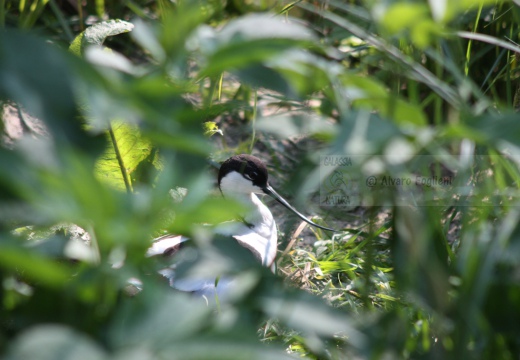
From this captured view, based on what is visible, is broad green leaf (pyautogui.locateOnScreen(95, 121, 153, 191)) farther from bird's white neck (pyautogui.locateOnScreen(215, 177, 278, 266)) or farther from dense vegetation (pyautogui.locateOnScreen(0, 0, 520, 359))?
dense vegetation (pyautogui.locateOnScreen(0, 0, 520, 359))

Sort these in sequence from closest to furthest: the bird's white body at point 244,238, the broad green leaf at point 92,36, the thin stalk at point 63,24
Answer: the broad green leaf at point 92,36, the bird's white body at point 244,238, the thin stalk at point 63,24

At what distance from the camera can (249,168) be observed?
2.33 m

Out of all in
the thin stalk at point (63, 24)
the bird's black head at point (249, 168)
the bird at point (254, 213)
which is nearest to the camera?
the bird at point (254, 213)

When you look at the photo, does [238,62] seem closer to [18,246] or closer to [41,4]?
[18,246]

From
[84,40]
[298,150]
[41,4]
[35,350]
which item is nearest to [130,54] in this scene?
[41,4]

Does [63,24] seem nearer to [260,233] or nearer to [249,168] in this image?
[249,168]

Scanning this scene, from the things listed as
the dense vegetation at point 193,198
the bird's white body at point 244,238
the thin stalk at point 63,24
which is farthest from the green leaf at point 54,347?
the thin stalk at point 63,24

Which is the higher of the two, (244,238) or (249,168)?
(249,168)

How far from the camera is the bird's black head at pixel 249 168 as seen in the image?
2.34 metres

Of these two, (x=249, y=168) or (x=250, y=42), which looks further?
(x=249, y=168)

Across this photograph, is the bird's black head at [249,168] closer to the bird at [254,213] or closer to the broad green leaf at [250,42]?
the bird at [254,213]

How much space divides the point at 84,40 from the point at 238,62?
3.68 feet

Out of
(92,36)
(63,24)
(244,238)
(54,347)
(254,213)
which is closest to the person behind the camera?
(54,347)

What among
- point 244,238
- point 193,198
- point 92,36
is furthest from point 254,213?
point 193,198
